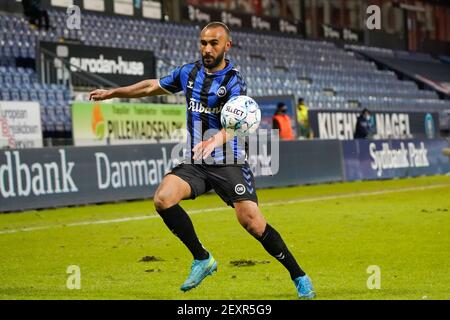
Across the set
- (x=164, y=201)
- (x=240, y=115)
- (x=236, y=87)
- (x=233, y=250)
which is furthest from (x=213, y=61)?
(x=233, y=250)

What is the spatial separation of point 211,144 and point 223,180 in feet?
1.81

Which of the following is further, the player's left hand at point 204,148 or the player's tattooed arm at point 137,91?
the player's tattooed arm at point 137,91

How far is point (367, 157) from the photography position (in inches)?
1188

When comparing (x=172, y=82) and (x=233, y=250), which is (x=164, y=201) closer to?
(x=172, y=82)

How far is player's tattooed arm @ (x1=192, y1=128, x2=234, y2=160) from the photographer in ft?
26.4

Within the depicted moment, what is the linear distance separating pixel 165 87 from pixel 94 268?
2.56 meters

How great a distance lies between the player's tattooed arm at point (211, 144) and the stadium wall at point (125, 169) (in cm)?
1051

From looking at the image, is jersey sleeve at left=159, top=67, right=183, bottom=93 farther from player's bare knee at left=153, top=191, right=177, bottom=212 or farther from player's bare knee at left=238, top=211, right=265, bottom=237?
player's bare knee at left=238, top=211, right=265, bottom=237

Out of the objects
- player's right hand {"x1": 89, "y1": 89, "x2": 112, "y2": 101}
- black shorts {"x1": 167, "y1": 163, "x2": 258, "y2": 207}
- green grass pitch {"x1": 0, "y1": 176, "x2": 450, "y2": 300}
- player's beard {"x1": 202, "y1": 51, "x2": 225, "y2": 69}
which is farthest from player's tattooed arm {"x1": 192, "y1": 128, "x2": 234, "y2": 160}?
green grass pitch {"x1": 0, "y1": 176, "x2": 450, "y2": 300}

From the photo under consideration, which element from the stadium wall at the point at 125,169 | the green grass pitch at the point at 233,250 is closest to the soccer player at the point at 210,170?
the green grass pitch at the point at 233,250

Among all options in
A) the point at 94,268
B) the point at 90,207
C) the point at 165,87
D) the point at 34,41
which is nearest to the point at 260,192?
the point at 90,207

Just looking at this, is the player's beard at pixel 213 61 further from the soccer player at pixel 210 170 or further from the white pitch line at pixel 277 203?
the white pitch line at pixel 277 203

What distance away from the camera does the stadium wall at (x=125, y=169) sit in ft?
60.8
